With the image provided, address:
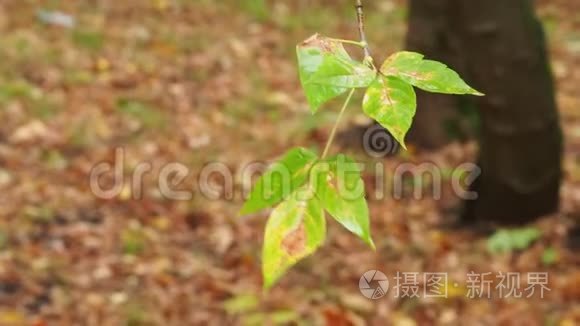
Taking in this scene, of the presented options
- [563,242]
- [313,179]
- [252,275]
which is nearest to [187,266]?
[252,275]

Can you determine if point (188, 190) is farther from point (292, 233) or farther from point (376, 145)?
point (292, 233)

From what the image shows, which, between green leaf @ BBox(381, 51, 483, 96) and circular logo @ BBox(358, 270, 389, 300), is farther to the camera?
circular logo @ BBox(358, 270, 389, 300)

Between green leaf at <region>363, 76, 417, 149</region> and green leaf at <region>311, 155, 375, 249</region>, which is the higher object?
green leaf at <region>363, 76, 417, 149</region>

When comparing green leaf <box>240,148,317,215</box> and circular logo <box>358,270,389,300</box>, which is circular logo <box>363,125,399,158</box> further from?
green leaf <box>240,148,317,215</box>

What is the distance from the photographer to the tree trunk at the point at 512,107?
13.2 ft

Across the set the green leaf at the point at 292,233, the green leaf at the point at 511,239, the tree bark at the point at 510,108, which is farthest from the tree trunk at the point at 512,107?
the green leaf at the point at 292,233

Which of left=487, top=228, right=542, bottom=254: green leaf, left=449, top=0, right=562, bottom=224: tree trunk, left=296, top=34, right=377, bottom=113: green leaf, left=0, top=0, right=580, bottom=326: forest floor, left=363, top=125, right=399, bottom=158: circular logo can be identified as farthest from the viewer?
left=363, top=125, right=399, bottom=158: circular logo

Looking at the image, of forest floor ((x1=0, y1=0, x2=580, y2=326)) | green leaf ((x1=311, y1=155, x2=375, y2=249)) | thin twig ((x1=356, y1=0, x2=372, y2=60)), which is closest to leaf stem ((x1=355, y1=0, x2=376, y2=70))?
thin twig ((x1=356, y1=0, x2=372, y2=60))

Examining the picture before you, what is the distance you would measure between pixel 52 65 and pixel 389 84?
18.8ft

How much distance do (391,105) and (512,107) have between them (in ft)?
11.0

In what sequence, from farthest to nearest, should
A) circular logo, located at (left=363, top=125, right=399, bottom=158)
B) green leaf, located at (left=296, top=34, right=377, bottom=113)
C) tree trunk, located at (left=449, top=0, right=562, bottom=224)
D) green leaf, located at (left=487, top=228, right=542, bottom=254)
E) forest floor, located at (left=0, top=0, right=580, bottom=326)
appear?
1. circular logo, located at (left=363, top=125, right=399, bottom=158)
2. green leaf, located at (left=487, top=228, right=542, bottom=254)
3. tree trunk, located at (left=449, top=0, right=562, bottom=224)
4. forest floor, located at (left=0, top=0, right=580, bottom=326)
5. green leaf, located at (left=296, top=34, right=377, bottom=113)

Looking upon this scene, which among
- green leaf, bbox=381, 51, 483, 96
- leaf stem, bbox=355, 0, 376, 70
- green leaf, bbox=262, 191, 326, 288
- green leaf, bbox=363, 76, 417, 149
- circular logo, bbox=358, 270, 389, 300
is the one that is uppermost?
leaf stem, bbox=355, 0, 376, 70

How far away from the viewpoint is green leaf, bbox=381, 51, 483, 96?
88cm

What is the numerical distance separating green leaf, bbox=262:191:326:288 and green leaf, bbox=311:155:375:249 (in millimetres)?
15
